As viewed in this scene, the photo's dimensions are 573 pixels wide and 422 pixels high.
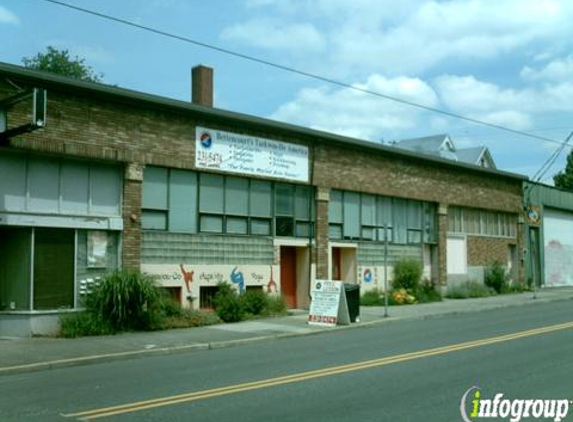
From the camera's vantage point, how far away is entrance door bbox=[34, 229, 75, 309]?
17.1 meters

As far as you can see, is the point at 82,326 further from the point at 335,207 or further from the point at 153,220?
the point at 335,207

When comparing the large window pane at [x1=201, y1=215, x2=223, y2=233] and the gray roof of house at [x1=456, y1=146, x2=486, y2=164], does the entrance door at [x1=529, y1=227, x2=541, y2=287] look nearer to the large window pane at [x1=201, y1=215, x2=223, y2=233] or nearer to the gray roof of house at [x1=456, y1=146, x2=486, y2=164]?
Result: the gray roof of house at [x1=456, y1=146, x2=486, y2=164]

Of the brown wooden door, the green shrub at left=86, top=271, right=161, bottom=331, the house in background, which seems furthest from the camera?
the house in background

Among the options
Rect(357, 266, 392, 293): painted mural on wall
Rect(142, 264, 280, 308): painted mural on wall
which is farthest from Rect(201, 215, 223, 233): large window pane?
Rect(357, 266, 392, 293): painted mural on wall

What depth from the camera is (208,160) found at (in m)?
21.0

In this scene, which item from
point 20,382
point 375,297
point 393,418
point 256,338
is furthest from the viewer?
point 375,297

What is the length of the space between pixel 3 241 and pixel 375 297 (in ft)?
45.1

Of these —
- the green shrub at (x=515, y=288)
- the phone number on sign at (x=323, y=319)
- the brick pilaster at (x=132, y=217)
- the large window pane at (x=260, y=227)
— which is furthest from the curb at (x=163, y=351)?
the green shrub at (x=515, y=288)

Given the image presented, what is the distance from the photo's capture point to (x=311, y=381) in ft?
34.1

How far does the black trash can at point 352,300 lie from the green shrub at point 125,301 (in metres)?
5.27

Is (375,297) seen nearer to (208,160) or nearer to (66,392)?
(208,160)

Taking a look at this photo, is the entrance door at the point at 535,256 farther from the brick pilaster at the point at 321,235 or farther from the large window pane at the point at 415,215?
the brick pilaster at the point at 321,235

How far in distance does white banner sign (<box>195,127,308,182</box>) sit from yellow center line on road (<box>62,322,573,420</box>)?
9649mm

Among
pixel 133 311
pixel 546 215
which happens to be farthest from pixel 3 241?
pixel 546 215
